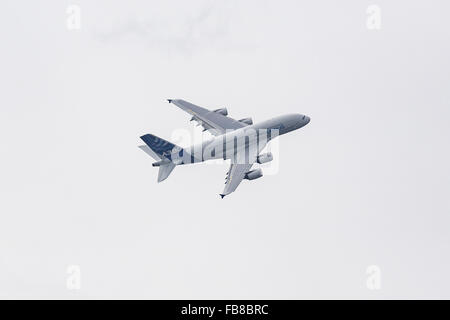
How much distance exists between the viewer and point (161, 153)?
476ft

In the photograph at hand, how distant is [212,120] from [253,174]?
673 inches

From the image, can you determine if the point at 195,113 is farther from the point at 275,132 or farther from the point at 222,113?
the point at 275,132

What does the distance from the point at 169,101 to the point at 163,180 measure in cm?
1891

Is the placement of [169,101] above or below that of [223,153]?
above

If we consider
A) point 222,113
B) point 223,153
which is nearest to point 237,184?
point 223,153

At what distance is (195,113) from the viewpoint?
154875mm

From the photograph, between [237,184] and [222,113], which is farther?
[222,113]

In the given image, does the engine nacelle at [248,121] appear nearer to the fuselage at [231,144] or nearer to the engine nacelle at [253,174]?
the fuselage at [231,144]

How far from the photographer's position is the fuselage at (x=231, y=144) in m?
147

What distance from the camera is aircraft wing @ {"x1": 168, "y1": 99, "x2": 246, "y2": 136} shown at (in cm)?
15400

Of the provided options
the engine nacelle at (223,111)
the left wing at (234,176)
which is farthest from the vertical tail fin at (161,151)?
the engine nacelle at (223,111)

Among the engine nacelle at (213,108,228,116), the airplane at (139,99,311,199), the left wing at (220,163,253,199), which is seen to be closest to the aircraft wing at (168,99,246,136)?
the airplane at (139,99,311,199)

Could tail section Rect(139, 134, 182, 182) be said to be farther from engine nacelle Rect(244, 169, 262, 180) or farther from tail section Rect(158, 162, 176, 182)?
engine nacelle Rect(244, 169, 262, 180)

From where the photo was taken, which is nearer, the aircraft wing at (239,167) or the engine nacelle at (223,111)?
the aircraft wing at (239,167)
